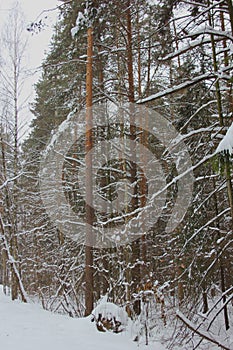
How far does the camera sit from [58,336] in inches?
217

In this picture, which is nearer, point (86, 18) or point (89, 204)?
point (86, 18)

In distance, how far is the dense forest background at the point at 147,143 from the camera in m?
4.62

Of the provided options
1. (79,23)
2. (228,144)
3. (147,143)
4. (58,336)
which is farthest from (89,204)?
(228,144)

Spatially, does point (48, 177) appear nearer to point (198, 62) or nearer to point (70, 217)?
point (70, 217)

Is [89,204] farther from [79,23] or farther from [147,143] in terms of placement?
[79,23]

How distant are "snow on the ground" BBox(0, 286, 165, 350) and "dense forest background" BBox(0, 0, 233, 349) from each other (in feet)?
1.63

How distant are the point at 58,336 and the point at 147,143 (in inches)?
228

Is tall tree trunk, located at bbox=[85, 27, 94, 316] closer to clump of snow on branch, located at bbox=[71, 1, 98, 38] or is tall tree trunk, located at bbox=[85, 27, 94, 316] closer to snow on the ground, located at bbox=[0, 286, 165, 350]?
clump of snow on branch, located at bbox=[71, 1, 98, 38]

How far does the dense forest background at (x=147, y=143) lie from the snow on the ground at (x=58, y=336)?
50cm

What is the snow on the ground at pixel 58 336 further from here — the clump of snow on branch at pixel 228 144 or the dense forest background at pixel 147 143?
the clump of snow on branch at pixel 228 144

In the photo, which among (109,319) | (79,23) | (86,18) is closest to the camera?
(109,319)

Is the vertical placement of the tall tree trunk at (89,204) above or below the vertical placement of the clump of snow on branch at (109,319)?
above

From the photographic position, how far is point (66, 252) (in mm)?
11164

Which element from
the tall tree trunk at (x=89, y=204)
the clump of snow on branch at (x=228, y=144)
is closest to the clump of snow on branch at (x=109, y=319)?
Answer: the tall tree trunk at (x=89, y=204)
